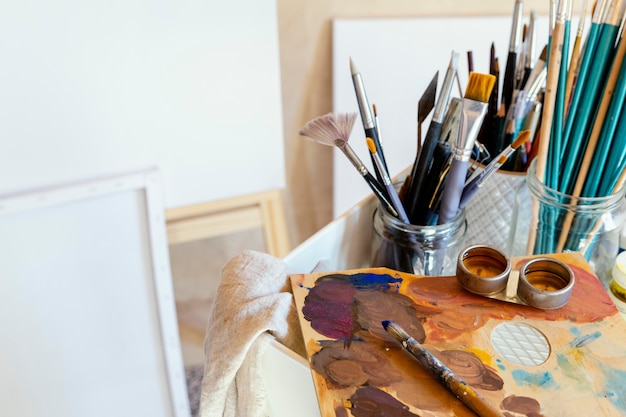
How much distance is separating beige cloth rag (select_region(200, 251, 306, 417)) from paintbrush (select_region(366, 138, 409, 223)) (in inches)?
4.0

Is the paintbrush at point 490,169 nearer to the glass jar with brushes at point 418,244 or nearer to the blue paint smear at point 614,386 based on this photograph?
the glass jar with brushes at point 418,244

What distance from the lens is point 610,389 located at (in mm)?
346

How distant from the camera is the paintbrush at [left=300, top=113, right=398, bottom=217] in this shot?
447mm

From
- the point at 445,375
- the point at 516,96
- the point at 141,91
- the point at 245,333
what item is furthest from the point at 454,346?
the point at 141,91

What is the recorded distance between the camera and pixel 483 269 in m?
0.43

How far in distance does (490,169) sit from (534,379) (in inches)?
6.2

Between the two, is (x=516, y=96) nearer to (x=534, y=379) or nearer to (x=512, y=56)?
(x=512, y=56)

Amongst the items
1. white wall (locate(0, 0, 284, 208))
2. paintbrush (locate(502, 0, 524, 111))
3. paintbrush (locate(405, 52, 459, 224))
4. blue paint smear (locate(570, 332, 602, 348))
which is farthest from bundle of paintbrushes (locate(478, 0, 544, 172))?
white wall (locate(0, 0, 284, 208))

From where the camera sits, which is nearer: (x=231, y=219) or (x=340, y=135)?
(x=340, y=135)

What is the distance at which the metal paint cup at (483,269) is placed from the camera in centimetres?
40

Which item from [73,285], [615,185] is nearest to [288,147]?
[73,285]

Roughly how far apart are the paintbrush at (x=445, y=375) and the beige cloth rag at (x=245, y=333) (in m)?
0.07

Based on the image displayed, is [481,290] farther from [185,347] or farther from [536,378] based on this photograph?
[185,347]

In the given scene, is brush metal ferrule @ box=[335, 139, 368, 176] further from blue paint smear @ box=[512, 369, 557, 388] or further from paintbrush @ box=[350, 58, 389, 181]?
blue paint smear @ box=[512, 369, 557, 388]
